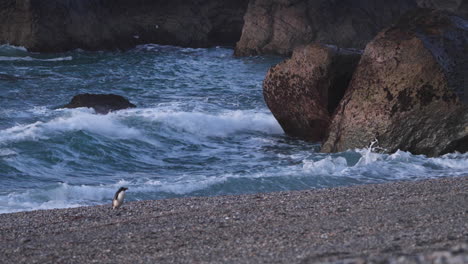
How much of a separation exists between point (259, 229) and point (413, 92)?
542 centimetres

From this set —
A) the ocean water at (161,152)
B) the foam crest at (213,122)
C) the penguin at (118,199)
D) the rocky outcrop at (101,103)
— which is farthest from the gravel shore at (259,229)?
the rocky outcrop at (101,103)

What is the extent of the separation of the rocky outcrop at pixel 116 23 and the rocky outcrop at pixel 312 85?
1849cm

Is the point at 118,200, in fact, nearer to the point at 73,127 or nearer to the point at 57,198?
the point at 57,198

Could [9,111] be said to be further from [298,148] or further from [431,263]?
[431,263]

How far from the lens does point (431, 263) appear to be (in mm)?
3771

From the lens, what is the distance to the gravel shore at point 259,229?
5297mm

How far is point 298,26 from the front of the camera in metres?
30.4

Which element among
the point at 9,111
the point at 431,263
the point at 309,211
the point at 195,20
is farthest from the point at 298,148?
the point at 195,20

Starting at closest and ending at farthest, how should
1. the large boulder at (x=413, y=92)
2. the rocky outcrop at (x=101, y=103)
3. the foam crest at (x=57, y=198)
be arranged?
the foam crest at (x=57, y=198) → the large boulder at (x=413, y=92) → the rocky outcrop at (x=101, y=103)

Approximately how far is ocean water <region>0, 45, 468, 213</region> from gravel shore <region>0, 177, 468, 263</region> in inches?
54.0

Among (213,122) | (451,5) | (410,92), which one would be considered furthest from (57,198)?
(451,5)

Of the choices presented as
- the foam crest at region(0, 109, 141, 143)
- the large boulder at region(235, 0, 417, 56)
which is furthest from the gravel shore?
the large boulder at region(235, 0, 417, 56)

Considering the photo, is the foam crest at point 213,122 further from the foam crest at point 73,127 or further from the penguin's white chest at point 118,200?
the penguin's white chest at point 118,200

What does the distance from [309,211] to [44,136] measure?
7143mm
